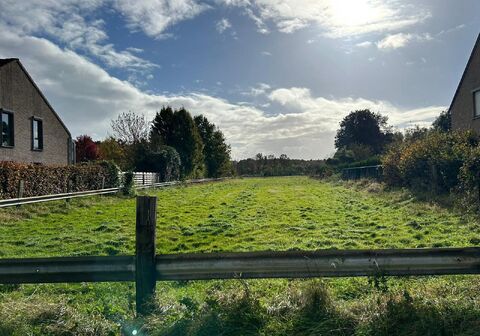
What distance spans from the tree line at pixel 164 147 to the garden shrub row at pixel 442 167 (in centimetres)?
2233

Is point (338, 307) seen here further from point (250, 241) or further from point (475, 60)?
point (475, 60)

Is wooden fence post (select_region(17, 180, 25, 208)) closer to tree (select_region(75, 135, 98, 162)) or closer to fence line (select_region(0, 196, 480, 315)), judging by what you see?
fence line (select_region(0, 196, 480, 315))

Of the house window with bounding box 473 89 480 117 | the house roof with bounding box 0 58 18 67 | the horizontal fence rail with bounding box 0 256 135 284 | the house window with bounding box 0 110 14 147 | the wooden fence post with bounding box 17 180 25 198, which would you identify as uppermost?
the house roof with bounding box 0 58 18 67

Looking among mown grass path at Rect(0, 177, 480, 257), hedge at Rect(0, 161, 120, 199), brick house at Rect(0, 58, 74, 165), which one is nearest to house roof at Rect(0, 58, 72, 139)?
brick house at Rect(0, 58, 74, 165)

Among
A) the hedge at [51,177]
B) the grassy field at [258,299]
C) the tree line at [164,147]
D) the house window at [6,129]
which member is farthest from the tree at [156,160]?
the grassy field at [258,299]

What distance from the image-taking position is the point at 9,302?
12.7 ft

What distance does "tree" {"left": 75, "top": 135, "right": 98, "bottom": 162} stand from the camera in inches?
2040

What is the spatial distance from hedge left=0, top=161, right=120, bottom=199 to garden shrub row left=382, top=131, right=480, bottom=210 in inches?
657

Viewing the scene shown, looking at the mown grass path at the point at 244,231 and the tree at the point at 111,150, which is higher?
the tree at the point at 111,150

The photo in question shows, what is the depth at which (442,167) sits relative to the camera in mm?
15641

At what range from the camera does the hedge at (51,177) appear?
15688 mm

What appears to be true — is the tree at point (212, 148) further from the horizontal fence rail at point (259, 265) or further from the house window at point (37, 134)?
the horizontal fence rail at point (259, 265)

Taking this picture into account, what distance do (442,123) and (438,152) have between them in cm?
2108

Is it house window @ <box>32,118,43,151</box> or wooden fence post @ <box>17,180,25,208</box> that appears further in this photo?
house window @ <box>32,118,43,151</box>
